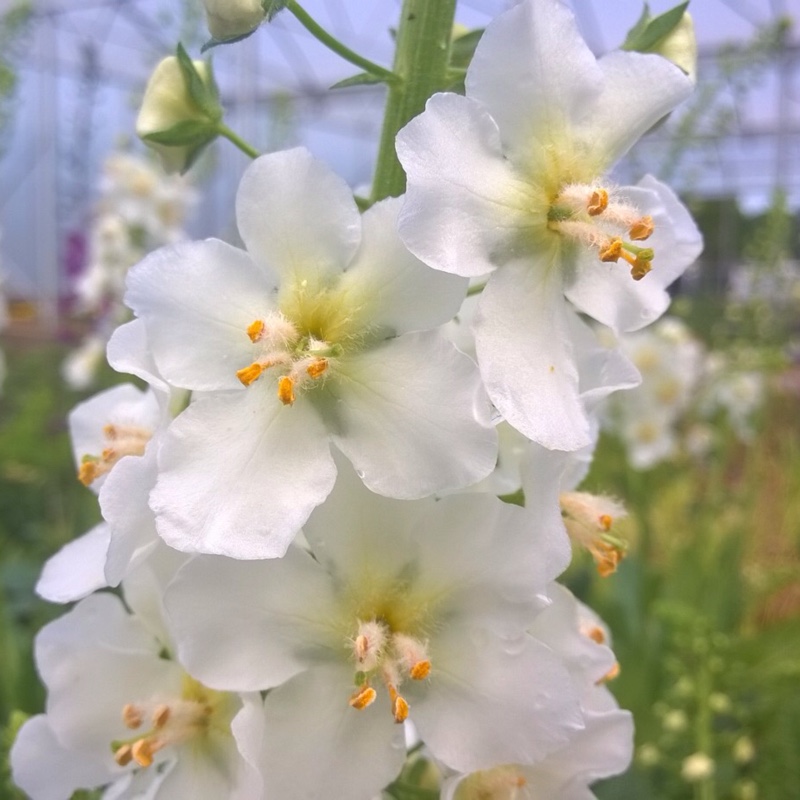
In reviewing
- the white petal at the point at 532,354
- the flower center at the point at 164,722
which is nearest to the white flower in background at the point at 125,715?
the flower center at the point at 164,722

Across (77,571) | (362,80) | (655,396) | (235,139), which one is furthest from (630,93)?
(655,396)

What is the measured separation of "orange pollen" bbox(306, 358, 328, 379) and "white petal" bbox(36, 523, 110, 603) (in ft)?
0.66

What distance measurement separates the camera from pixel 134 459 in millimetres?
508

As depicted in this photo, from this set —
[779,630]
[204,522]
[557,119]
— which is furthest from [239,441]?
[779,630]

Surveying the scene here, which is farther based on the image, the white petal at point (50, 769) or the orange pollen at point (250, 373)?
the white petal at point (50, 769)

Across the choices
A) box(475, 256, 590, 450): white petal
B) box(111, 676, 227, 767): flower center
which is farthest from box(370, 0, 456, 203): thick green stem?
box(111, 676, 227, 767): flower center

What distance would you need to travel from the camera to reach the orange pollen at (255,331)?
0.50m

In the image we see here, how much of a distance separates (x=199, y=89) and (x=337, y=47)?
0.34 feet

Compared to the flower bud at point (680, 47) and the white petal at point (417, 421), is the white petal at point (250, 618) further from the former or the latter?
the flower bud at point (680, 47)

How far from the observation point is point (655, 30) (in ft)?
2.04

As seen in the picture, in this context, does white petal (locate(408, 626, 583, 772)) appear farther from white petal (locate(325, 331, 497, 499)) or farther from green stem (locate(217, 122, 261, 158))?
green stem (locate(217, 122, 261, 158))

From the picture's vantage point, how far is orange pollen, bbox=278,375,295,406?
48 centimetres

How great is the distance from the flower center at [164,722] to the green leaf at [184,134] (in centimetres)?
37

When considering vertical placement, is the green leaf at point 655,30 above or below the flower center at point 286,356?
above
